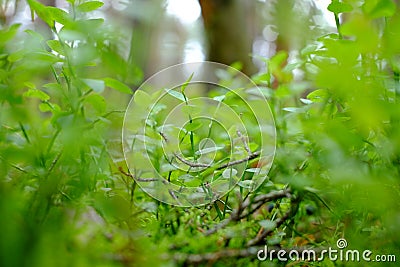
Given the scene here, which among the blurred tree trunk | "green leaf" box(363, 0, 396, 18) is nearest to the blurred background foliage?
"green leaf" box(363, 0, 396, 18)

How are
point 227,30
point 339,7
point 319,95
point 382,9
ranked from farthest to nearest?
point 227,30
point 319,95
point 339,7
point 382,9

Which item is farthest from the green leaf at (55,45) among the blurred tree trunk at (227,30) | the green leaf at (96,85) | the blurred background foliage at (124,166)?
the blurred tree trunk at (227,30)

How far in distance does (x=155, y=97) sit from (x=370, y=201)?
351 mm

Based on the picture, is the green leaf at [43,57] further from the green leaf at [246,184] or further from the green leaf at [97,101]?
the green leaf at [246,184]

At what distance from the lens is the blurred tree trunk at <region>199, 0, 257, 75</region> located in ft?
6.22

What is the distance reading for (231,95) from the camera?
61cm

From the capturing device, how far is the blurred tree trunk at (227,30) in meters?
1.89

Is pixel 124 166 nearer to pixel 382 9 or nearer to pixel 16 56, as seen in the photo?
pixel 16 56

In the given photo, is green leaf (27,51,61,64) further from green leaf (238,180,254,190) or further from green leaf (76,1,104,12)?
green leaf (238,180,254,190)

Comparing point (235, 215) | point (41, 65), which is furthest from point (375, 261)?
point (41, 65)

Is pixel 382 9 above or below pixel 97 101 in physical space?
above

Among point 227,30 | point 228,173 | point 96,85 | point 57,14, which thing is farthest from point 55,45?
point 227,30

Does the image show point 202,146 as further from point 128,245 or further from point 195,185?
point 128,245

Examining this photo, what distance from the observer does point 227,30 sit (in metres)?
1.92
